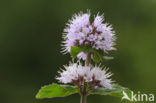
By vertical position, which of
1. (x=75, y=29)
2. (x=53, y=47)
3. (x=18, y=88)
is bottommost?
(x=75, y=29)

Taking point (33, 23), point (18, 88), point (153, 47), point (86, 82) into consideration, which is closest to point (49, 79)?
point (18, 88)

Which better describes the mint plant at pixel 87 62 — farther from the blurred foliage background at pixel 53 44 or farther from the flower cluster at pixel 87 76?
the blurred foliage background at pixel 53 44

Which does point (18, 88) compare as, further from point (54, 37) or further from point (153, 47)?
point (153, 47)

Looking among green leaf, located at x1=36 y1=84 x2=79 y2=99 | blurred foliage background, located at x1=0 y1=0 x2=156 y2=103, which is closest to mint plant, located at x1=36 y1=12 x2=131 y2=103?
green leaf, located at x1=36 y1=84 x2=79 y2=99

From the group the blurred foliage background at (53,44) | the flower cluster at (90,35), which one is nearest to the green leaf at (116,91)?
the flower cluster at (90,35)

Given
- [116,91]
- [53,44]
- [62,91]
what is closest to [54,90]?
[62,91]

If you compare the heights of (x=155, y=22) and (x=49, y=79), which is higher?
(x=155, y=22)

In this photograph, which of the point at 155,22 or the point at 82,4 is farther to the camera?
the point at 155,22

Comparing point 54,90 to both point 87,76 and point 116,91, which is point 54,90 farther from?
point 116,91
